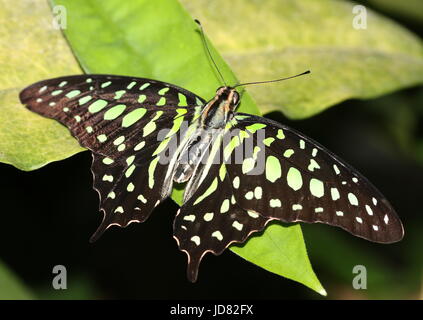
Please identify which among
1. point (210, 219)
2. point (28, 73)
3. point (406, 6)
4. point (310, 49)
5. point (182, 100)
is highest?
point (406, 6)

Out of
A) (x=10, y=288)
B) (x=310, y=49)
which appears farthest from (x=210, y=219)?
(x=310, y=49)

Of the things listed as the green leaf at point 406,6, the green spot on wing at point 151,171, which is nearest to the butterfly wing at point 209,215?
Result: the green spot on wing at point 151,171

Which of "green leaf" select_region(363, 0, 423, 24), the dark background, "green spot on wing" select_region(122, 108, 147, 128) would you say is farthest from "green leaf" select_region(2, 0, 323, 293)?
"green leaf" select_region(363, 0, 423, 24)

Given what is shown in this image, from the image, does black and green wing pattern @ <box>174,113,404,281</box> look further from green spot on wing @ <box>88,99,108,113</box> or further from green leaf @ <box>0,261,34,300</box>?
green leaf @ <box>0,261,34,300</box>

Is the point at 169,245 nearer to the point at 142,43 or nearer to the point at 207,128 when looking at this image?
the point at 207,128

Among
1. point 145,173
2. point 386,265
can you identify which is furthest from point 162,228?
point 386,265

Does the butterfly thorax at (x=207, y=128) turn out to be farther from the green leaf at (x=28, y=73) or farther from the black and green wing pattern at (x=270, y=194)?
the green leaf at (x=28, y=73)

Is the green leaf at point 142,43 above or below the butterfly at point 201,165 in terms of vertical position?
above
